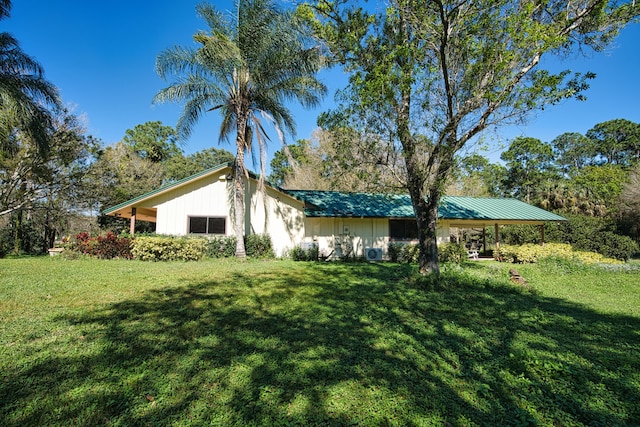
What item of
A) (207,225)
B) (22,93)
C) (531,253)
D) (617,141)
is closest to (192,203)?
(207,225)

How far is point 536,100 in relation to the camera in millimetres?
6738

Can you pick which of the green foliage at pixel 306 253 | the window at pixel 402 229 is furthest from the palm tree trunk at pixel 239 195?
the window at pixel 402 229

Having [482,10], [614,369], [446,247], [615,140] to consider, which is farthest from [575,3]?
[615,140]

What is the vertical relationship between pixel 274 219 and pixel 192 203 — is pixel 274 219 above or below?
below

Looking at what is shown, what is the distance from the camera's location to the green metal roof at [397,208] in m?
15.2

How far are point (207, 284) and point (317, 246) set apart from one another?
300 inches

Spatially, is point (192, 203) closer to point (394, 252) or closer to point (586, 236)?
point (394, 252)

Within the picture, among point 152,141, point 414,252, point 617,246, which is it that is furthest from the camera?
point 152,141

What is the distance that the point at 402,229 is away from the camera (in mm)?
16359

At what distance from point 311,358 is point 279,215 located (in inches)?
488

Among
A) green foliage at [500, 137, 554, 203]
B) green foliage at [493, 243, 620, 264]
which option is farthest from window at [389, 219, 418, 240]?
green foliage at [500, 137, 554, 203]

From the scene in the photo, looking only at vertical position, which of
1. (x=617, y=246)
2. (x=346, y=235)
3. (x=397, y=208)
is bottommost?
(x=617, y=246)

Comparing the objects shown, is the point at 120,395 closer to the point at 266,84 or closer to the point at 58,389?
the point at 58,389

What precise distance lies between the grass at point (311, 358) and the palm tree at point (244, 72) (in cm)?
864
